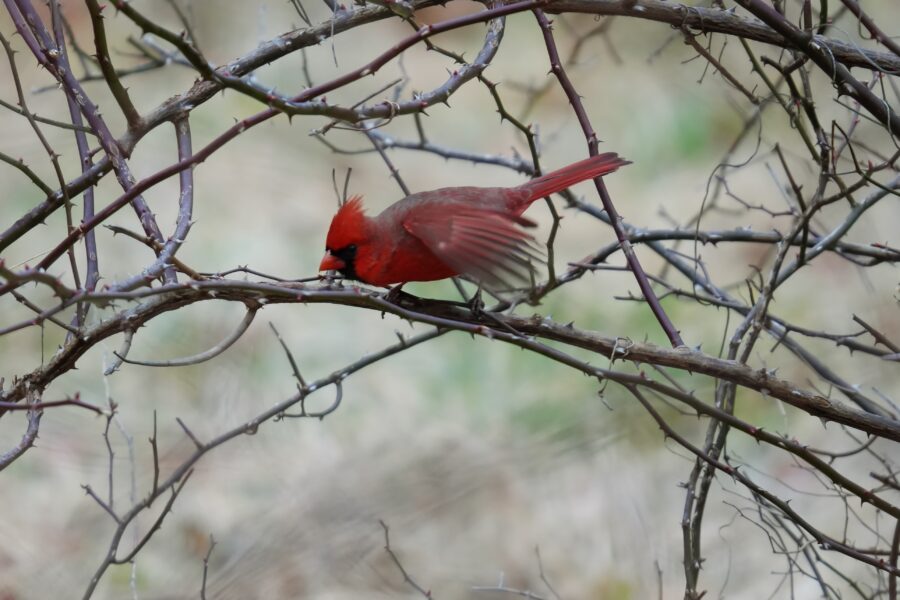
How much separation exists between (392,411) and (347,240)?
2.91 meters

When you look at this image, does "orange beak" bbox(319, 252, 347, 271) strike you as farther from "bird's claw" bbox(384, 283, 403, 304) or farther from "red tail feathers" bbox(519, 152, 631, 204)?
"red tail feathers" bbox(519, 152, 631, 204)

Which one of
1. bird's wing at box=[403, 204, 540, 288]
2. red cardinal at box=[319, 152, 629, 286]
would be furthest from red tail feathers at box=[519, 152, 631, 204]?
bird's wing at box=[403, 204, 540, 288]

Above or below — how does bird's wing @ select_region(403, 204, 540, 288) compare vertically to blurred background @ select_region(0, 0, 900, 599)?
below

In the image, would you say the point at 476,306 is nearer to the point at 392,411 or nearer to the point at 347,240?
the point at 347,240

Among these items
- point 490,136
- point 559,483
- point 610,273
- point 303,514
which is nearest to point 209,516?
point 303,514

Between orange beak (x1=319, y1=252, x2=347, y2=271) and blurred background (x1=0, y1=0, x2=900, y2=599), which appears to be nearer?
orange beak (x1=319, y1=252, x2=347, y2=271)

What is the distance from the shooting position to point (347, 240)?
251 centimetres

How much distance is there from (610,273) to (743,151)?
187 cm

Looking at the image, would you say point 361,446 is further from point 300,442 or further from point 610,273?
point 610,273

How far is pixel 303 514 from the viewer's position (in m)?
4.11

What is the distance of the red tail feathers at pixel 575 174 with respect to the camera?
2.54 m

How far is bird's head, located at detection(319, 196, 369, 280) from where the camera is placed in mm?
2496

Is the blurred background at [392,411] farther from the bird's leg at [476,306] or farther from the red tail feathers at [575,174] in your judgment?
the bird's leg at [476,306]

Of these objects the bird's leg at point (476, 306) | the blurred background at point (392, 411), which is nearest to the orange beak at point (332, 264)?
the bird's leg at point (476, 306)
